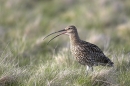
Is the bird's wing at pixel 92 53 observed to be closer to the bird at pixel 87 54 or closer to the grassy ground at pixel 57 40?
the bird at pixel 87 54

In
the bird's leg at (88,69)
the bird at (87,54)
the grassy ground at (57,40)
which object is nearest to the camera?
the grassy ground at (57,40)

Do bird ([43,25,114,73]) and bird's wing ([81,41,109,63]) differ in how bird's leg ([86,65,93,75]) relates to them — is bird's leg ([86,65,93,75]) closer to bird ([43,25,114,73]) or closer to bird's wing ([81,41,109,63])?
bird ([43,25,114,73])

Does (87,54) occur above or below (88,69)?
above

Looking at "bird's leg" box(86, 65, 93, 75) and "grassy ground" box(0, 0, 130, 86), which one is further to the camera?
"bird's leg" box(86, 65, 93, 75)

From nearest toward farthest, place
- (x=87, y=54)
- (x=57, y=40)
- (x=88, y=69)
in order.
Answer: (x=88, y=69) < (x=87, y=54) < (x=57, y=40)

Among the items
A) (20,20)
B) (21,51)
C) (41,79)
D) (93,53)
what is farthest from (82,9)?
(41,79)

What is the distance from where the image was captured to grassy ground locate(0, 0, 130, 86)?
6.98 meters

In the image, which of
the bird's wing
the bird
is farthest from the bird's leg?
the bird's wing

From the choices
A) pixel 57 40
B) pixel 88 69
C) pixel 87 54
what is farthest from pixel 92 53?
pixel 57 40

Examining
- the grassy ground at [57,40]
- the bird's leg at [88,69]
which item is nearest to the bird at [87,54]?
the bird's leg at [88,69]

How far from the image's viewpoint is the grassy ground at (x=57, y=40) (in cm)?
698

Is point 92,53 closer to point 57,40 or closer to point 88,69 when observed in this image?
point 88,69

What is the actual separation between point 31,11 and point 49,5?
3.82ft

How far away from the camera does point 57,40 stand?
12062 millimetres
